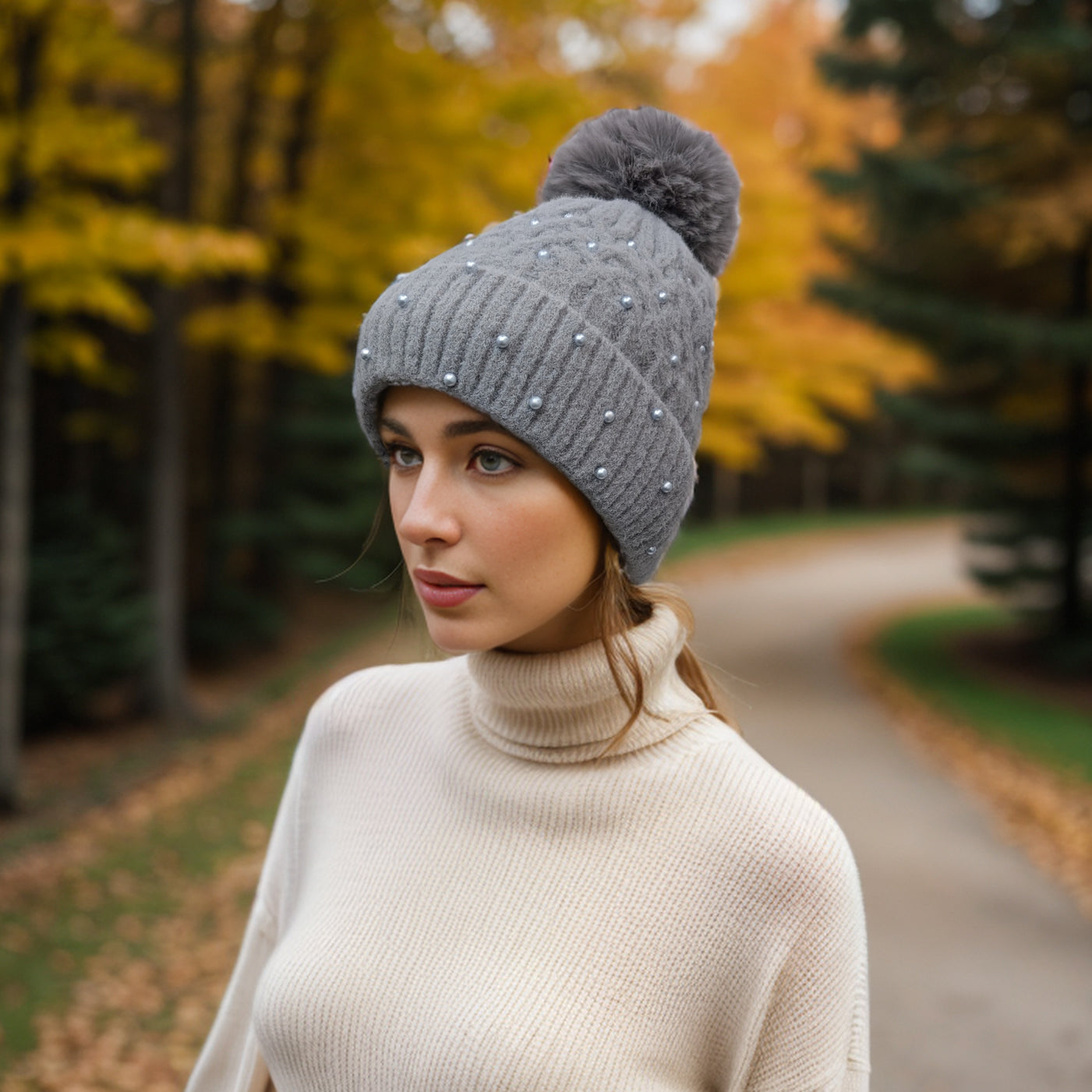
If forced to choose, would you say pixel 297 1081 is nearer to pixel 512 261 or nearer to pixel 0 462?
pixel 512 261

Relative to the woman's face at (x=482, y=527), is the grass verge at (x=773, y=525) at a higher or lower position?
lower

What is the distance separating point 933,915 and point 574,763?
5140 mm

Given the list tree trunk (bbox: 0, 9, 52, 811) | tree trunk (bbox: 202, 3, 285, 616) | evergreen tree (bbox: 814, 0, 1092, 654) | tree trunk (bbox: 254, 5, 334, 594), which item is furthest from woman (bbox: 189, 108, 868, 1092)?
evergreen tree (bbox: 814, 0, 1092, 654)

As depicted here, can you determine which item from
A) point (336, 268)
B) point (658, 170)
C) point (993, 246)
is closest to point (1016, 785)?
point (993, 246)

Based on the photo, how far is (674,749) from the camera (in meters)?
1.71

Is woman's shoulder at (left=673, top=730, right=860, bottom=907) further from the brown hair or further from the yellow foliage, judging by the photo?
the yellow foliage

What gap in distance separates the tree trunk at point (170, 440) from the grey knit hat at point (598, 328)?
8.04 m

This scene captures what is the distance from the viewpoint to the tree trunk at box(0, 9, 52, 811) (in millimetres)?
6824

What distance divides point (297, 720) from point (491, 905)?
8866 mm

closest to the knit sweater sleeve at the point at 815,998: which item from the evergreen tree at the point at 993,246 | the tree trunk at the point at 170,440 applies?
the tree trunk at the point at 170,440

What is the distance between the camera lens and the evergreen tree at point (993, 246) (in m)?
11.1

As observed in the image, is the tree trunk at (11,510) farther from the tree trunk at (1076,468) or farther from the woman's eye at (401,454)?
the tree trunk at (1076,468)

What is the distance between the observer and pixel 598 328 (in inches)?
61.8

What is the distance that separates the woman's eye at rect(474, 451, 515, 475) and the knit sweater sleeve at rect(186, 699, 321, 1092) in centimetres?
65
